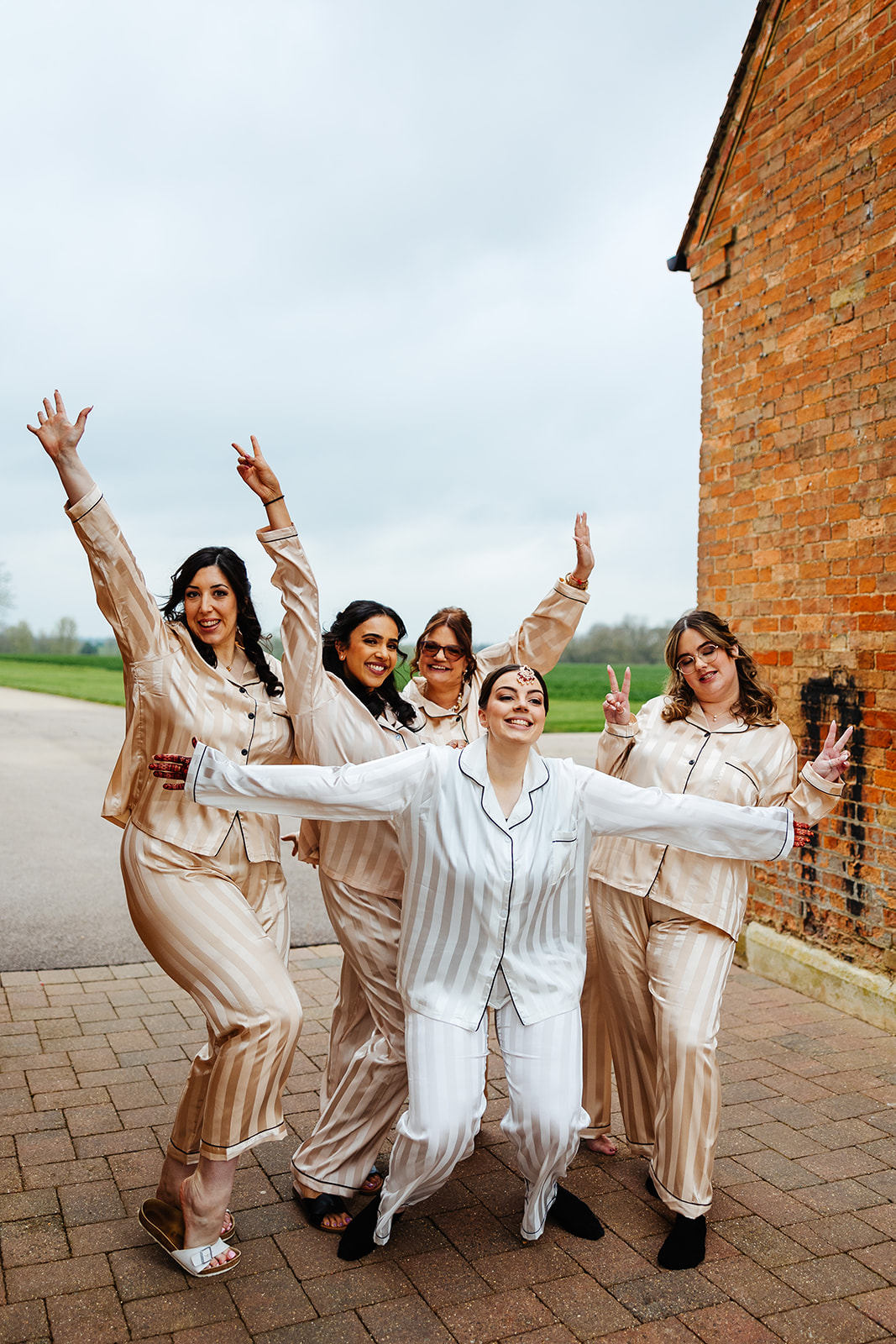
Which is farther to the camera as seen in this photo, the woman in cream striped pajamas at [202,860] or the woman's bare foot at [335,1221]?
the woman's bare foot at [335,1221]

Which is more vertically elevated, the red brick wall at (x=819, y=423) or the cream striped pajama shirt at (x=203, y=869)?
the red brick wall at (x=819, y=423)

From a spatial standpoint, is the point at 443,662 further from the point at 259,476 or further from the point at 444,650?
the point at 259,476

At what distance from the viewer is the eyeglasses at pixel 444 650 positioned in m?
4.04

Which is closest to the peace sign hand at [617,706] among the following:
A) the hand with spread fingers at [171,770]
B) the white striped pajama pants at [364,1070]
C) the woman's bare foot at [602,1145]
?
the white striped pajama pants at [364,1070]

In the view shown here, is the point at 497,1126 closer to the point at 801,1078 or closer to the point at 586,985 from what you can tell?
the point at 586,985

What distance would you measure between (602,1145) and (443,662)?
2.03m

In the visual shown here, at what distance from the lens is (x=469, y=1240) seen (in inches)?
139

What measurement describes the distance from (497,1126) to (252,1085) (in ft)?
5.25

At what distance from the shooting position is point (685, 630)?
4.09m

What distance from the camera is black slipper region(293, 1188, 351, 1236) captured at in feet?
11.7

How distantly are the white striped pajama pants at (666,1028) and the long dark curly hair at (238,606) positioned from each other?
1.50m

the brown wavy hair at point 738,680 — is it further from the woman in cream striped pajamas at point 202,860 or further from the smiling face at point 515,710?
the woman in cream striped pajamas at point 202,860

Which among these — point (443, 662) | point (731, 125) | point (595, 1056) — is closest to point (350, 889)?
point (443, 662)

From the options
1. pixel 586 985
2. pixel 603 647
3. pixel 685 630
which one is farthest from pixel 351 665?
pixel 603 647
